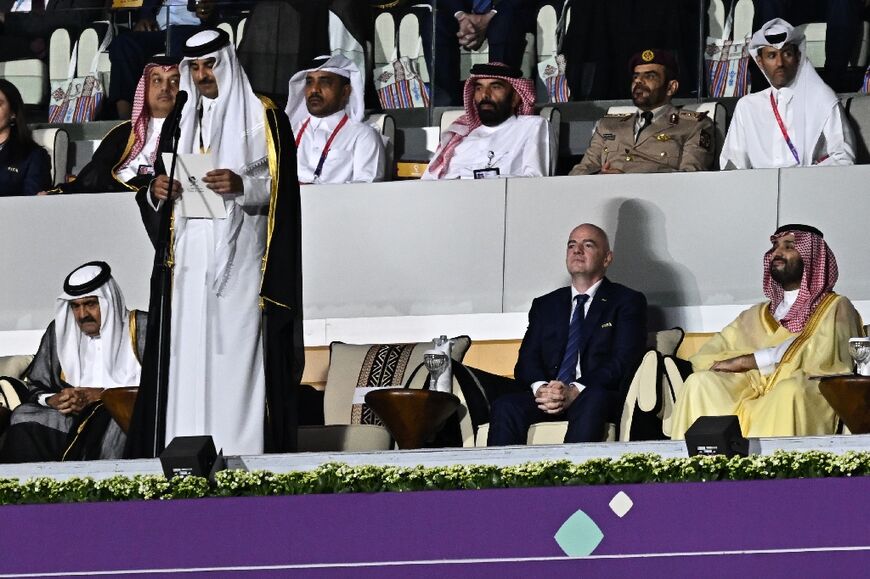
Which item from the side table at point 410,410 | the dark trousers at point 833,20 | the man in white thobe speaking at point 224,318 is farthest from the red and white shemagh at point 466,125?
the man in white thobe speaking at point 224,318

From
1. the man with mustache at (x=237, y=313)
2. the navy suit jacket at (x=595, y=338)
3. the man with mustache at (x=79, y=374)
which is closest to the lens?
the man with mustache at (x=237, y=313)

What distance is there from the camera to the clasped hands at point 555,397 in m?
7.25

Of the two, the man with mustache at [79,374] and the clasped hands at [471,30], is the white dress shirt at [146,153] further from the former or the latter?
the clasped hands at [471,30]

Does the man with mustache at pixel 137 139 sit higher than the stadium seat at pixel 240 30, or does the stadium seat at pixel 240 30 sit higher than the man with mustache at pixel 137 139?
the stadium seat at pixel 240 30

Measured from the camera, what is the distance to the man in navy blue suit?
282 inches

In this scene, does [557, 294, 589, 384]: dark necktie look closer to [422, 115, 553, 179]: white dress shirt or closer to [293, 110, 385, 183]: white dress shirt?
[422, 115, 553, 179]: white dress shirt

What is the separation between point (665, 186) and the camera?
8633mm

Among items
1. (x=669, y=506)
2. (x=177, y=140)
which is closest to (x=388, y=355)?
(x=177, y=140)

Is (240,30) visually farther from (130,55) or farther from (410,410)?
(410,410)

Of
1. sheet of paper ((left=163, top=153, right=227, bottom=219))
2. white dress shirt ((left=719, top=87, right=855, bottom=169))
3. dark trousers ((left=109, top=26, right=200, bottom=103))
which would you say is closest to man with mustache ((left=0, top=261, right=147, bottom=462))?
sheet of paper ((left=163, top=153, right=227, bottom=219))

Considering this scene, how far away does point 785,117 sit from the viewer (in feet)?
28.5

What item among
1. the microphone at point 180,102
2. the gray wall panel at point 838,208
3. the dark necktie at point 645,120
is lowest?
the gray wall panel at point 838,208

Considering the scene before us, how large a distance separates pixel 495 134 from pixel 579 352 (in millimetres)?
1634

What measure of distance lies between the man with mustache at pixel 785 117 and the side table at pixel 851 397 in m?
2.34
